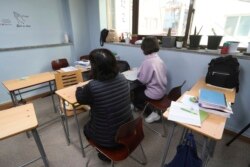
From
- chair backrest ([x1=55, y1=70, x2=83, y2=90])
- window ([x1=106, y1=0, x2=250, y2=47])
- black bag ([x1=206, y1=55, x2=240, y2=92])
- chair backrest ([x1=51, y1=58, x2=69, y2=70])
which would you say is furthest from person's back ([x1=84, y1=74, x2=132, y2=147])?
chair backrest ([x1=51, y1=58, x2=69, y2=70])

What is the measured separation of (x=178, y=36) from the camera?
255 centimetres

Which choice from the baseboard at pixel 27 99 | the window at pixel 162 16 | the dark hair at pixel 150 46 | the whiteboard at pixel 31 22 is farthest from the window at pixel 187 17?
the baseboard at pixel 27 99

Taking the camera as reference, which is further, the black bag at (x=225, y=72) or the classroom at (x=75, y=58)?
the classroom at (x=75, y=58)

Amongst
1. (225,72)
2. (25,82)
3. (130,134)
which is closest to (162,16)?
(225,72)

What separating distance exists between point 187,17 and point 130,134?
204 centimetres

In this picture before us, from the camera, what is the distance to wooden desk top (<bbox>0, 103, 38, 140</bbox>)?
1136 mm

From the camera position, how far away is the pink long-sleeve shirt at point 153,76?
2.00 metres

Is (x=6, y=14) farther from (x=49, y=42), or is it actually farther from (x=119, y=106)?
(x=119, y=106)

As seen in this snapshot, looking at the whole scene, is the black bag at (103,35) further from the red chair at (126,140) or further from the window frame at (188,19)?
the red chair at (126,140)

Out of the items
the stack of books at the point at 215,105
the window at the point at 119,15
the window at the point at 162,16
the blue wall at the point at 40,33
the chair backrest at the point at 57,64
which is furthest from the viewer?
the window at the point at 119,15

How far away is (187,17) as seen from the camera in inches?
94.0

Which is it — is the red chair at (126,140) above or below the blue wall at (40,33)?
below

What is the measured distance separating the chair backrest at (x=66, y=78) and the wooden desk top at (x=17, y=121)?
2.04ft

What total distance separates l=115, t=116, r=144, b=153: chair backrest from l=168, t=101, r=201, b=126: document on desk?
0.90 ft
